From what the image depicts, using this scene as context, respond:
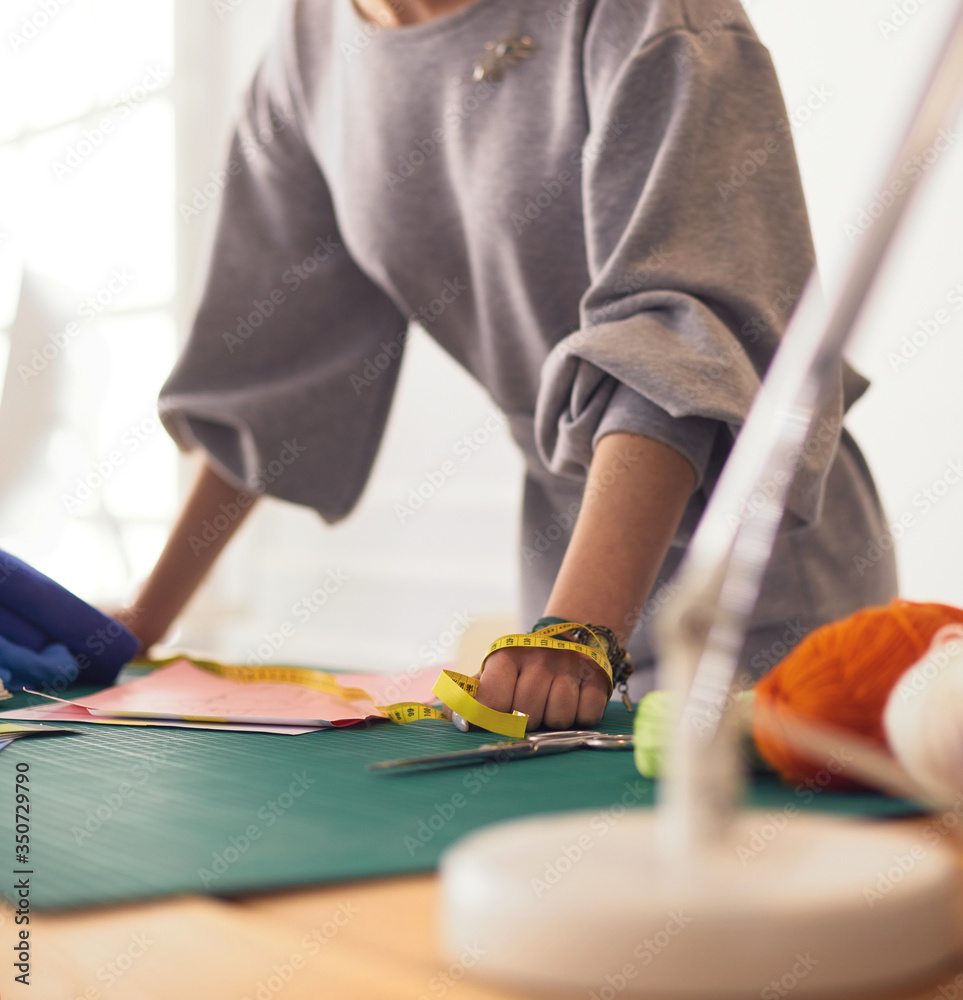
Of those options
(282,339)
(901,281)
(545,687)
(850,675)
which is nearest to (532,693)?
(545,687)

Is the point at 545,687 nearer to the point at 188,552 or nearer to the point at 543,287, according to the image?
the point at 543,287

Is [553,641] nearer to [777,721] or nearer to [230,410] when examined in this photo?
[777,721]

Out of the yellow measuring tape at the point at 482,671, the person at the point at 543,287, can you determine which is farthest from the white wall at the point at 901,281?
the yellow measuring tape at the point at 482,671

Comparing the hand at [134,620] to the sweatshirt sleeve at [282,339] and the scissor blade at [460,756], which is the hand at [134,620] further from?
the scissor blade at [460,756]

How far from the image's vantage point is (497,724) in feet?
1.91

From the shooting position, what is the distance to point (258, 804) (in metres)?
0.39

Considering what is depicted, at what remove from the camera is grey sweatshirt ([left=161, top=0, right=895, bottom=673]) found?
Result: 0.73m

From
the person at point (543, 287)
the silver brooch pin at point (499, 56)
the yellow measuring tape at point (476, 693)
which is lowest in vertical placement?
the yellow measuring tape at point (476, 693)

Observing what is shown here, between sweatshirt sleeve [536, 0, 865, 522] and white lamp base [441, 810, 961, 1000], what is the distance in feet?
1.55

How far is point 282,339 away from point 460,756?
33.4 inches

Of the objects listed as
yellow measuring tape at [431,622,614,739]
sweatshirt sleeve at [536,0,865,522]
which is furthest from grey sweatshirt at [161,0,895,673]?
yellow measuring tape at [431,622,614,739]

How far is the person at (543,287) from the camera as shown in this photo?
2.29 ft

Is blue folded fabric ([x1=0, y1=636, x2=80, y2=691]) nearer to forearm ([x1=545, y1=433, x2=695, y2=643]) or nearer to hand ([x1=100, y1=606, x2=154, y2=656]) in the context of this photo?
hand ([x1=100, y1=606, x2=154, y2=656])

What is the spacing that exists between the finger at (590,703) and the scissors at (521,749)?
0.24 feet
